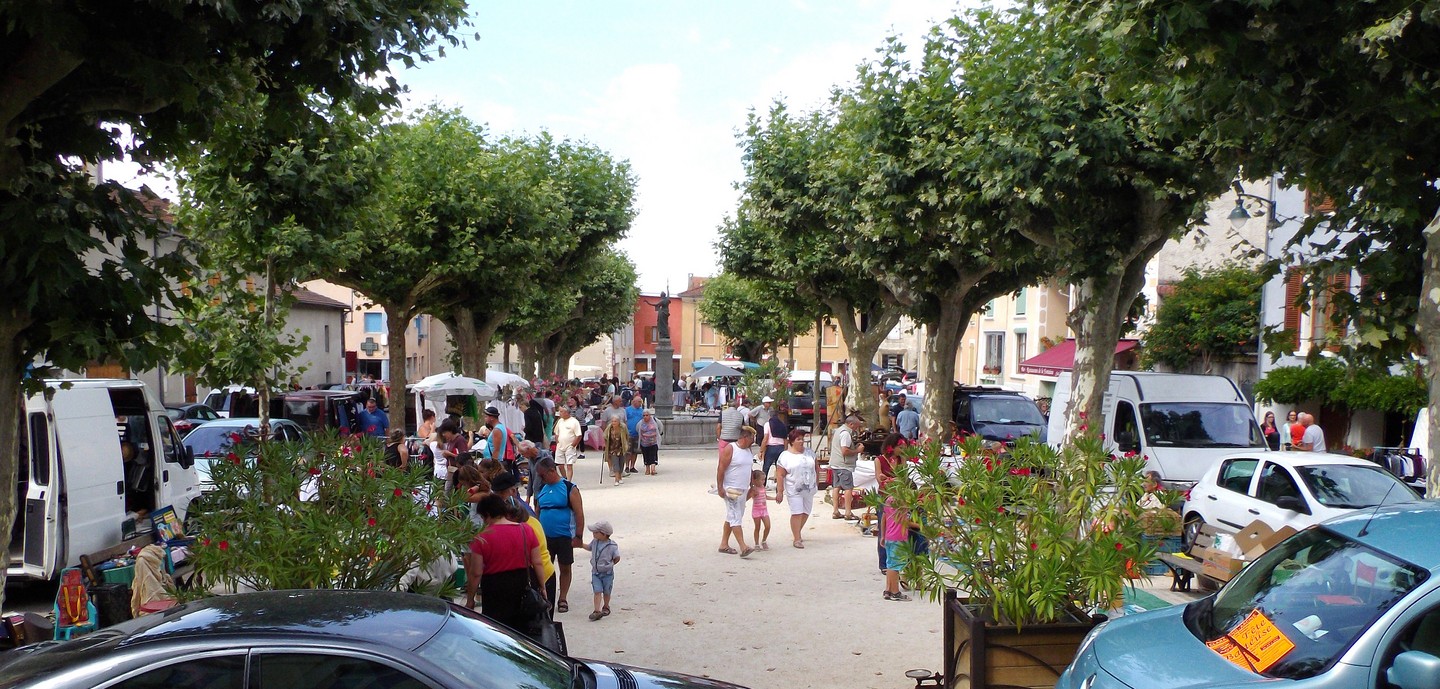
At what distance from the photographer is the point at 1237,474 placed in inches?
472

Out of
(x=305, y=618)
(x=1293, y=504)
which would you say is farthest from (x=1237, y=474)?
(x=305, y=618)

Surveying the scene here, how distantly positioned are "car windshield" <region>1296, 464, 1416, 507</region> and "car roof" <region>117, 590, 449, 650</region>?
9324mm

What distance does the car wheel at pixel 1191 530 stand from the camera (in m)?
11.9

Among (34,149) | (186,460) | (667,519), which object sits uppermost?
(34,149)

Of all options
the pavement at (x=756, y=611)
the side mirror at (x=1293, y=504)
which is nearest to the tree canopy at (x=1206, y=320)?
the pavement at (x=756, y=611)

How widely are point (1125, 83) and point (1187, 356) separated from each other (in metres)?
21.7

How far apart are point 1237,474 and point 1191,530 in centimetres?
82

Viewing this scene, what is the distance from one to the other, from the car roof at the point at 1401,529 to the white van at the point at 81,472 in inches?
363

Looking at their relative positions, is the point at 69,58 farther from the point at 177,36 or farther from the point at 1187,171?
the point at 1187,171

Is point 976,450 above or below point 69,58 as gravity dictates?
below

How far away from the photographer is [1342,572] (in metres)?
4.96

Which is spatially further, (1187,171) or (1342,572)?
(1187,171)

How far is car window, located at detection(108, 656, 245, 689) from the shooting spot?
3678 mm

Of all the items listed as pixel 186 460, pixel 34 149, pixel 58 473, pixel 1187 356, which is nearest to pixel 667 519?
pixel 186 460
